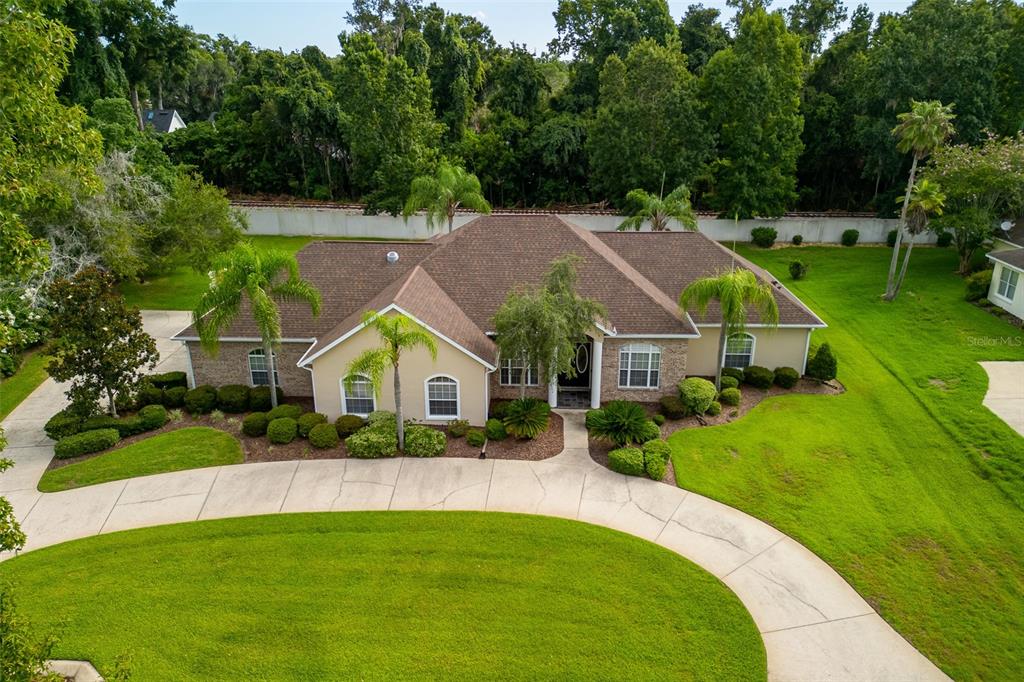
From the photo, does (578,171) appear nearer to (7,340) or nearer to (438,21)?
(438,21)

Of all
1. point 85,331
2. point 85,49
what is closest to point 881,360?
point 85,331

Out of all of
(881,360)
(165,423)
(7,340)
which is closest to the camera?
(7,340)

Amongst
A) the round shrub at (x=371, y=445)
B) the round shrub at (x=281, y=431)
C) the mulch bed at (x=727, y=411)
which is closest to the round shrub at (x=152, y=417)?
the round shrub at (x=281, y=431)

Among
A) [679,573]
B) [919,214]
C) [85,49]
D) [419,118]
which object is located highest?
[85,49]

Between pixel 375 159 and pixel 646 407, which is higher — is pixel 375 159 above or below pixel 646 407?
above

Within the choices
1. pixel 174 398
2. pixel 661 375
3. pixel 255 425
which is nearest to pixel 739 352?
pixel 661 375

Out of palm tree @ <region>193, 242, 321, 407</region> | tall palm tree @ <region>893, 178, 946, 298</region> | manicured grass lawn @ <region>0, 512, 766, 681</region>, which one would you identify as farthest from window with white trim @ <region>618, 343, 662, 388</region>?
tall palm tree @ <region>893, 178, 946, 298</region>

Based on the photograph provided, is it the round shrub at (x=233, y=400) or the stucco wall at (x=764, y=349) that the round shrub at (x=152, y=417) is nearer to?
the round shrub at (x=233, y=400)
